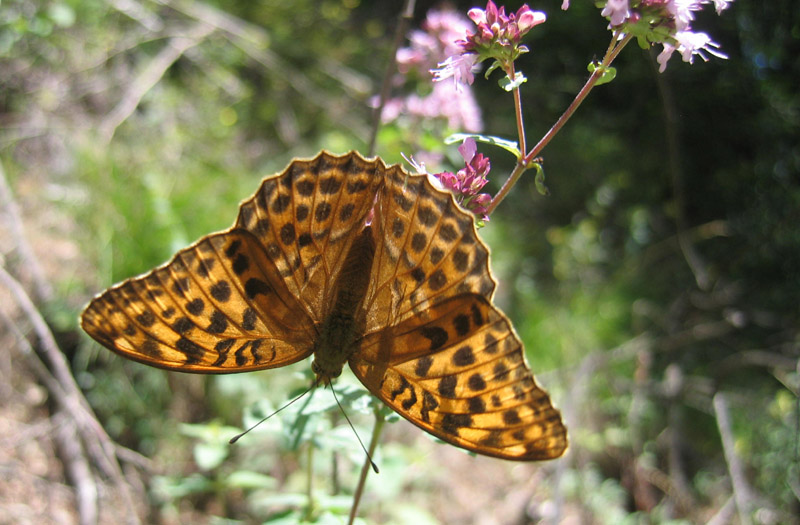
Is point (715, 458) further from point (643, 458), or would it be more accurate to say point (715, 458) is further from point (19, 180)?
point (19, 180)

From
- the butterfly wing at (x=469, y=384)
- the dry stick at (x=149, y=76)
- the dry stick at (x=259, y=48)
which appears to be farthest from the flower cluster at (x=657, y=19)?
the dry stick at (x=149, y=76)

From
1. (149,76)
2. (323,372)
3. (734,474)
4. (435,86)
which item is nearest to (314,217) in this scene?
(323,372)

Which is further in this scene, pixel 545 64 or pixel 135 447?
pixel 545 64

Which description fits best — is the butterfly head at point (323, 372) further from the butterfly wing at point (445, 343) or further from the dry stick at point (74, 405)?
the dry stick at point (74, 405)

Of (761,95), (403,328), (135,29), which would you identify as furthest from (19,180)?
(761,95)

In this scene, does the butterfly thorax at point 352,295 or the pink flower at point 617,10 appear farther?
the butterfly thorax at point 352,295

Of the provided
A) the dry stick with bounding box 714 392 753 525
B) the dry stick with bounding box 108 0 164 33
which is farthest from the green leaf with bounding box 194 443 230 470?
the dry stick with bounding box 108 0 164 33

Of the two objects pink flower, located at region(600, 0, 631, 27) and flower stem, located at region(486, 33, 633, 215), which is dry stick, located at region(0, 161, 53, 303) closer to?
flower stem, located at region(486, 33, 633, 215)
